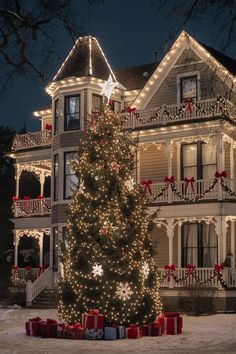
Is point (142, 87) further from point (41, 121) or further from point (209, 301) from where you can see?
point (209, 301)

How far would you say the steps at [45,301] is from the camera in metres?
28.4

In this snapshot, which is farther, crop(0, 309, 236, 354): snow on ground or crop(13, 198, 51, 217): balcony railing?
crop(13, 198, 51, 217): balcony railing

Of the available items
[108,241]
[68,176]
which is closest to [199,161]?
[68,176]

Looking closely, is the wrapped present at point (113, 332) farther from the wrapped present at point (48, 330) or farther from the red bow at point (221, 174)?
the red bow at point (221, 174)

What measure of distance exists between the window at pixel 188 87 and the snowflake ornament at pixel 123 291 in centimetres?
1455

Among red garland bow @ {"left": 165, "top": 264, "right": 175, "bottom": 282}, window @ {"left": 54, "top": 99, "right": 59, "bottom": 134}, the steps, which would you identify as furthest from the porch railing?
window @ {"left": 54, "top": 99, "right": 59, "bottom": 134}

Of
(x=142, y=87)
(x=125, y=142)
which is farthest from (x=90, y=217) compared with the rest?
(x=142, y=87)

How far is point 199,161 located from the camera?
28875 millimetres

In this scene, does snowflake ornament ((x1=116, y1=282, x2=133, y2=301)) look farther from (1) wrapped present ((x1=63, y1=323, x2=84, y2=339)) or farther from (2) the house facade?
(2) the house facade

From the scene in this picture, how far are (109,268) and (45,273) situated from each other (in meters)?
14.0

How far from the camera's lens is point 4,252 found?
146 feet

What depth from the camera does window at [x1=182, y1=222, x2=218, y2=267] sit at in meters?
28.1

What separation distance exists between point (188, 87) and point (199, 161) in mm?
3575

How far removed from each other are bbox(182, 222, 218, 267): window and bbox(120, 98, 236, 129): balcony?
15.4 ft
